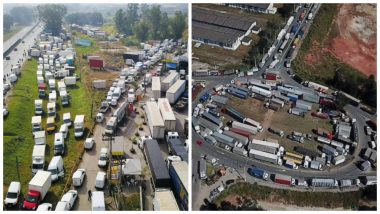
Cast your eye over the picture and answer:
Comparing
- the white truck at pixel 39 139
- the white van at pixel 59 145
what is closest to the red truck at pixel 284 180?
the white van at pixel 59 145

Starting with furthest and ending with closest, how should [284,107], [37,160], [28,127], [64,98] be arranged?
[64,98]
[284,107]
[28,127]
[37,160]

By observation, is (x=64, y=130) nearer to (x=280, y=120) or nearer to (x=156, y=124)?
(x=156, y=124)

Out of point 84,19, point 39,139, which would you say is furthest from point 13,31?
point 39,139

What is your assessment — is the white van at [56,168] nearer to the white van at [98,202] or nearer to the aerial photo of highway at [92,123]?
the aerial photo of highway at [92,123]

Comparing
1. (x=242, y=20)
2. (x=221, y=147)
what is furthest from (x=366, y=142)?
(x=242, y=20)

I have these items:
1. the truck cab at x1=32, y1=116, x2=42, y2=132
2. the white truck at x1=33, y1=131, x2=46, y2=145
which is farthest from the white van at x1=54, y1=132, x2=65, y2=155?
the truck cab at x1=32, y1=116, x2=42, y2=132

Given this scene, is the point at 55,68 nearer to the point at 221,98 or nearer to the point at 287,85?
the point at 221,98
